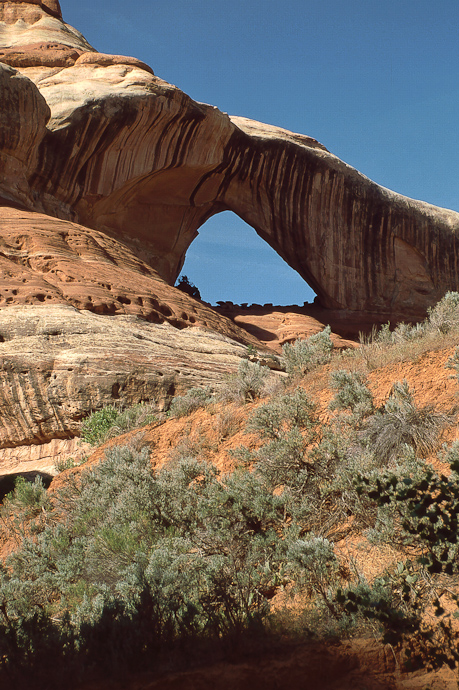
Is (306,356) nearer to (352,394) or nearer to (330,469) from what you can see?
(352,394)

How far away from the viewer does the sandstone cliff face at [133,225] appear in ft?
43.4

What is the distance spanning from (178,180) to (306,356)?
20471 millimetres

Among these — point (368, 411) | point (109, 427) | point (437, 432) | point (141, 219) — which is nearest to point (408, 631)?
point (437, 432)

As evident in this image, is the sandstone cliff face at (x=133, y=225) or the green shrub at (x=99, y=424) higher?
the sandstone cliff face at (x=133, y=225)

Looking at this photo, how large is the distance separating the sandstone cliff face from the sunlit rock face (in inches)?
2.8

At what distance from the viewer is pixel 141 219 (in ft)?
91.9

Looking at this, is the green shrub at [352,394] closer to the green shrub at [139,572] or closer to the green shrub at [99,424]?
the green shrub at [139,572]

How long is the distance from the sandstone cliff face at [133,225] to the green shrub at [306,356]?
446 centimetres

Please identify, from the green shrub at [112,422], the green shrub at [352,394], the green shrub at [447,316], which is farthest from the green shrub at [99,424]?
the green shrub at [447,316]

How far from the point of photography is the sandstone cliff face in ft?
43.4

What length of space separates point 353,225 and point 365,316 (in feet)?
16.0

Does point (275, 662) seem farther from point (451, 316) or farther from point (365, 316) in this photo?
point (365, 316)

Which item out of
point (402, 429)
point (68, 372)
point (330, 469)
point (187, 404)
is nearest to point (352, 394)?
point (402, 429)

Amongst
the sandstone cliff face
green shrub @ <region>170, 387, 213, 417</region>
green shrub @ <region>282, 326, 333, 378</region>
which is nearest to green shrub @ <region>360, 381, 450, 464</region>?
green shrub @ <region>282, 326, 333, 378</region>
